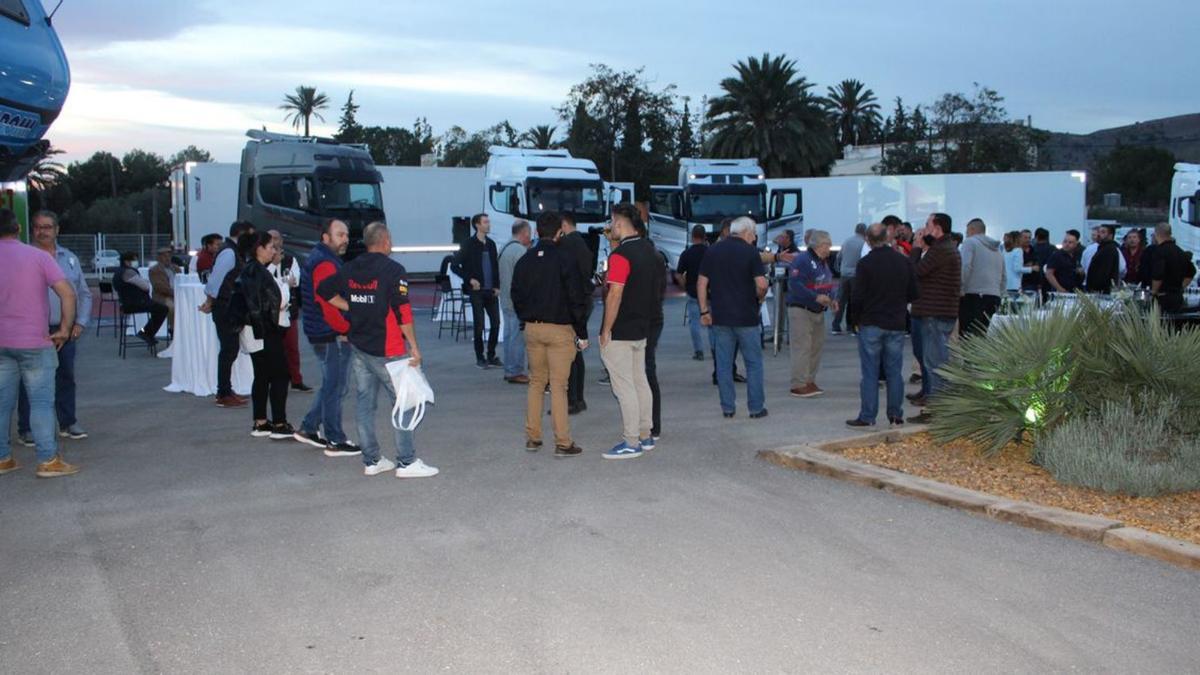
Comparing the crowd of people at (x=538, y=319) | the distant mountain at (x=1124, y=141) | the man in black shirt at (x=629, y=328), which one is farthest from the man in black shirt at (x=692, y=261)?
the distant mountain at (x=1124, y=141)

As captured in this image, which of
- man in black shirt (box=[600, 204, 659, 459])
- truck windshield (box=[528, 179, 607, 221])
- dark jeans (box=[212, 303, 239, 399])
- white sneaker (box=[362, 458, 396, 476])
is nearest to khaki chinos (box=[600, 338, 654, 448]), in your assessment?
man in black shirt (box=[600, 204, 659, 459])

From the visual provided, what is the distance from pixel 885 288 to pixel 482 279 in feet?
20.1

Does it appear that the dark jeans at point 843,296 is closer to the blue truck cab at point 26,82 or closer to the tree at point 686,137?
the blue truck cab at point 26,82

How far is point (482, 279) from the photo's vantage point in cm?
1516

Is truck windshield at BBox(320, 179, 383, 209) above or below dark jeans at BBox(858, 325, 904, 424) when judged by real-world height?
above

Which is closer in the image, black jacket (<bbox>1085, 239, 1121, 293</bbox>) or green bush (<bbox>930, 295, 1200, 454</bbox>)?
green bush (<bbox>930, 295, 1200, 454</bbox>)

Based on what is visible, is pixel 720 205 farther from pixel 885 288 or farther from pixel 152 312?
pixel 885 288

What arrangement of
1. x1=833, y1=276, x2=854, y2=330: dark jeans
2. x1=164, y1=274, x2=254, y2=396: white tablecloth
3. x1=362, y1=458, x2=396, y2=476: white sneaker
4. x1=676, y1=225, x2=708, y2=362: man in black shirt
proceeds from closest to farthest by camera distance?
x1=362, y1=458, x2=396, y2=476: white sneaker, x1=164, y1=274, x2=254, y2=396: white tablecloth, x1=676, y1=225, x2=708, y2=362: man in black shirt, x1=833, y1=276, x2=854, y2=330: dark jeans

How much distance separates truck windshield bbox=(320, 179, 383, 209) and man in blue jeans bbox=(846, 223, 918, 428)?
21.4m

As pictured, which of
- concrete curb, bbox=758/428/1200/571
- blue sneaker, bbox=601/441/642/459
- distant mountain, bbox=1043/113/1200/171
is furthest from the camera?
distant mountain, bbox=1043/113/1200/171

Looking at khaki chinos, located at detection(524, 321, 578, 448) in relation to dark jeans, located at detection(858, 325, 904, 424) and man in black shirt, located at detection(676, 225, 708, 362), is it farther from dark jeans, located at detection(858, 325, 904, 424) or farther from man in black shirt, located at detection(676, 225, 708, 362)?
man in black shirt, located at detection(676, 225, 708, 362)

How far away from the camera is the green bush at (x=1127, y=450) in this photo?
787 cm

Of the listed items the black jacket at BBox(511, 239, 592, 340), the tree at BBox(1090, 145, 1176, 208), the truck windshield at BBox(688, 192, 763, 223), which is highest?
the tree at BBox(1090, 145, 1176, 208)

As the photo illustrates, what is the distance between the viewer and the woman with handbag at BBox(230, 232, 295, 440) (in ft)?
33.2
